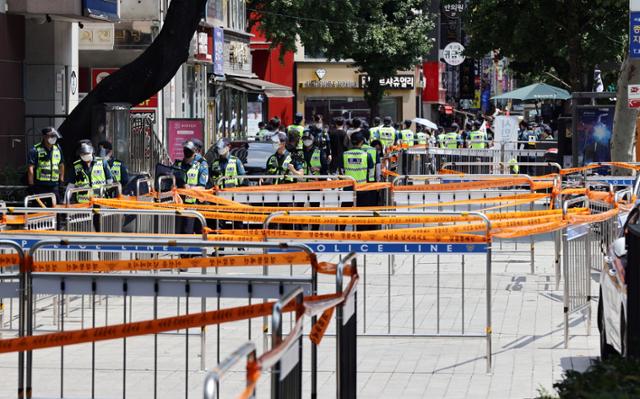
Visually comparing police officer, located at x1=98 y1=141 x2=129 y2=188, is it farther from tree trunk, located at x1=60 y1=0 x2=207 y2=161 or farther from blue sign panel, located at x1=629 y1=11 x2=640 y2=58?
blue sign panel, located at x1=629 y1=11 x2=640 y2=58

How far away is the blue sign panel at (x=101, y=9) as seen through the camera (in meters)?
24.7

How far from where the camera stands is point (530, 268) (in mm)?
17781

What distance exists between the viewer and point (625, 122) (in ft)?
82.7

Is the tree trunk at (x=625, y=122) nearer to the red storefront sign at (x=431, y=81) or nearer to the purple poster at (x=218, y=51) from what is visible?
the purple poster at (x=218, y=51)

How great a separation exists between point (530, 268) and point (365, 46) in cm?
4239

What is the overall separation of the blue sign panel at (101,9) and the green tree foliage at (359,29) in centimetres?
2623

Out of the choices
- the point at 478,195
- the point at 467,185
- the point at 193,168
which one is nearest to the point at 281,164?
the point at 193,168

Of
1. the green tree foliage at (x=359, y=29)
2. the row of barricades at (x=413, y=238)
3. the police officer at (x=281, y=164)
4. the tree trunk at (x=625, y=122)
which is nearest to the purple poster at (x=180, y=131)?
the police officer at (x=281, y=164)

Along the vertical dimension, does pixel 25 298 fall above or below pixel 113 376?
above

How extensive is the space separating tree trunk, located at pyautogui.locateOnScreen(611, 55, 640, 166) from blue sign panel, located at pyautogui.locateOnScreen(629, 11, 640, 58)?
8.88 feet

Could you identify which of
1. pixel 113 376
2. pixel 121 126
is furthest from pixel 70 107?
pixel 113 376

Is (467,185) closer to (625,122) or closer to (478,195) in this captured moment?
(478,195)

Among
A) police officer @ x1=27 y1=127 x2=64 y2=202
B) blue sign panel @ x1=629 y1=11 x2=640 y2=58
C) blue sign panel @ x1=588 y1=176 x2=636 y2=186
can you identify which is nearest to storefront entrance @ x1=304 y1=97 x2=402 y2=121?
blue sign panel @ x1=629 y1=11 x2=640 y2=58

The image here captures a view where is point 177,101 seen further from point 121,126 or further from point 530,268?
point 530,268
